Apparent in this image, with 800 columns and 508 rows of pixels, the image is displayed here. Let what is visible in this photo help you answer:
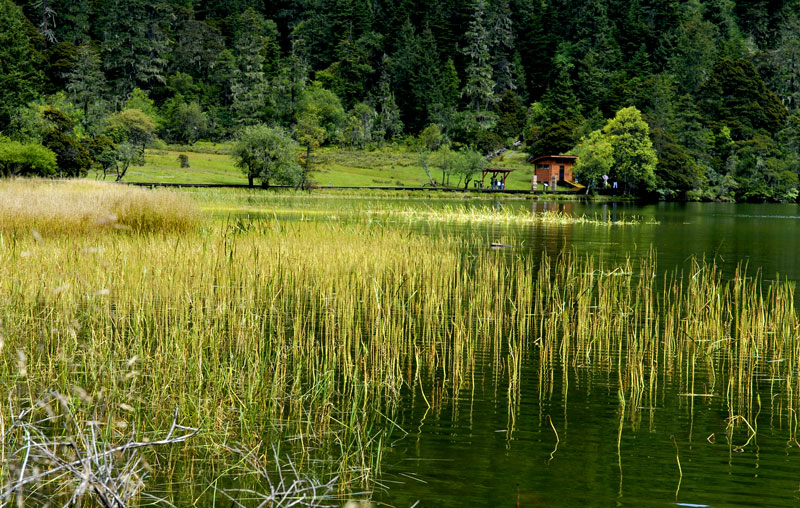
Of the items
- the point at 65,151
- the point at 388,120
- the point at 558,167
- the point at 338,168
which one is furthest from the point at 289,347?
the point at 388,120

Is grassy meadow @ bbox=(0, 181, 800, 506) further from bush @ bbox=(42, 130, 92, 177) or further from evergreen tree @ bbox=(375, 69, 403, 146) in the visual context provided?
evergreen tree @ bbox=(375, 69, 403, 146)

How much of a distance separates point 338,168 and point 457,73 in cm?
5404

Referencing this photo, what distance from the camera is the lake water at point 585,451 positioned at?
6.62 m

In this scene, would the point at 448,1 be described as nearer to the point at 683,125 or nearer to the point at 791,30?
the point at 791,30

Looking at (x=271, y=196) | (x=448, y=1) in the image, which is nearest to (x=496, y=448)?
(x=271, y=196)

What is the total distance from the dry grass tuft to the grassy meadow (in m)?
0.09

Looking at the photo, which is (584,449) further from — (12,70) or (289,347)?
(12,70)

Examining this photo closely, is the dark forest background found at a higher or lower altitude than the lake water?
higher

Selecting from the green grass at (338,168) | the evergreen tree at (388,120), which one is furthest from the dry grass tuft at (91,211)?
the evergreen tree at (388,120)

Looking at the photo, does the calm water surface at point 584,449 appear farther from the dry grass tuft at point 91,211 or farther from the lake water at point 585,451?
the dry grass tuft at point 91,211

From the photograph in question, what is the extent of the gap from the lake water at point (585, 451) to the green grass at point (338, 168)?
64186 millimetres

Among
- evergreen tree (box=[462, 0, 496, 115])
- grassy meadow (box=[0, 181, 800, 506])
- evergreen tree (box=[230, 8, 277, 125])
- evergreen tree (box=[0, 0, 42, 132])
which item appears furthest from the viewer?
evergreen tree (box=[462, 0, 496, 115])

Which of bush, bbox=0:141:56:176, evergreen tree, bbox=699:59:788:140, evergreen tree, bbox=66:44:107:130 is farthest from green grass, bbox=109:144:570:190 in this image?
evergreen tree, bbox=699:59:788:140

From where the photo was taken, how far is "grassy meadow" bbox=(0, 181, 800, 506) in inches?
291
